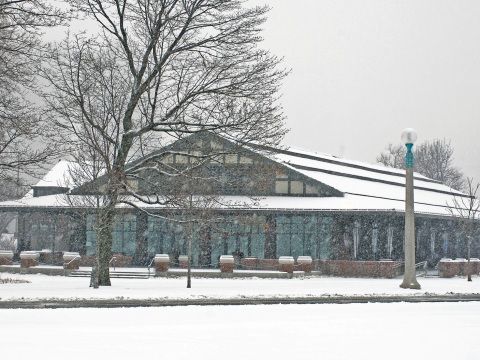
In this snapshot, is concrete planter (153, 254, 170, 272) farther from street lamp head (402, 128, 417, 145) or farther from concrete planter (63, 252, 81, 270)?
street lamp head (402, 128, 417, 145)

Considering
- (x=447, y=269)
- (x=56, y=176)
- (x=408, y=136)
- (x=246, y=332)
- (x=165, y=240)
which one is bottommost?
(x=246, y=332)

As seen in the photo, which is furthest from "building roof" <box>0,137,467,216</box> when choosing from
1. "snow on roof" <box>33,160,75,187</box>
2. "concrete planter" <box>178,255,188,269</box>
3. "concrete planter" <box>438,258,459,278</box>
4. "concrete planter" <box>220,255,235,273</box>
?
"concrete planter" <box>178,255,188,269</box>

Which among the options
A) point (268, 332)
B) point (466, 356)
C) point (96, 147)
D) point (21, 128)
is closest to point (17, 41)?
point (21, 128)

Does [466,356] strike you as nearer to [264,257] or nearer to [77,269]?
[77,269]

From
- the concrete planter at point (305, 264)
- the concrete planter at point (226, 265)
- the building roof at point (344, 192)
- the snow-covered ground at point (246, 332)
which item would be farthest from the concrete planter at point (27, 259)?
the snow-covered ground at point (246, 332)

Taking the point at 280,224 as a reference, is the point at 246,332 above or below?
below

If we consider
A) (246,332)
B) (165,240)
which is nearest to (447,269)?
(165,240)

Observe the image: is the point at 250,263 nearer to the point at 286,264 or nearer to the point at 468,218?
the point at 286,264

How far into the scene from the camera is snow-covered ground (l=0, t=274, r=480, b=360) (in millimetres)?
10688

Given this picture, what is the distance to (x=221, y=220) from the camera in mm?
26859

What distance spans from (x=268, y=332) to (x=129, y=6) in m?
16.4

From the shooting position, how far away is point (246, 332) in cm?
1308

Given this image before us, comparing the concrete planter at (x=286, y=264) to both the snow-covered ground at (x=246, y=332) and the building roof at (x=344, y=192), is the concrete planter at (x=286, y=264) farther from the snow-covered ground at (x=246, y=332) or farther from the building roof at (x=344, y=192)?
the snow-covered ground at (x=246, y=332)

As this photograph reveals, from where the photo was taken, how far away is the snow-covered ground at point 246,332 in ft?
35.1
